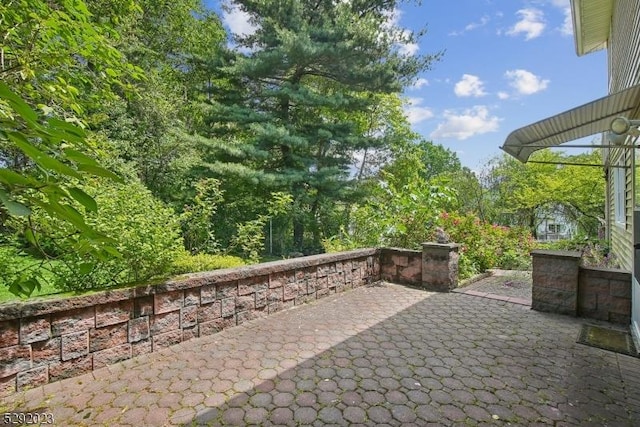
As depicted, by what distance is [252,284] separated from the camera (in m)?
3.92

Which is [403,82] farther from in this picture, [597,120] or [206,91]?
[597,120]

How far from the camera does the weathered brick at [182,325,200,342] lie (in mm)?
3307

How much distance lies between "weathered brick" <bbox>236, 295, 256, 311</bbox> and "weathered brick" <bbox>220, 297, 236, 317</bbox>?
52mm

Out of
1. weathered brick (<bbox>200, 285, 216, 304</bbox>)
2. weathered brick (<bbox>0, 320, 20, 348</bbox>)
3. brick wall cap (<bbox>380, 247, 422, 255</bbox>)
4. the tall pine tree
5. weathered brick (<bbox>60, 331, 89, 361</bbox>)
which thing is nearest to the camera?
A: weathered brick (<bbox>0, 320, 20, 348</bbox>)

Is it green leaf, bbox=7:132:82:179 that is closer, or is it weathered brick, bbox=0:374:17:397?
green leaf, bbox=7:132:82:179

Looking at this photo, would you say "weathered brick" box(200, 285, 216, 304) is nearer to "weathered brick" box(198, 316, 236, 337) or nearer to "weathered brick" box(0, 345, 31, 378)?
"weathered brick" box(198, 316, 236, 337)

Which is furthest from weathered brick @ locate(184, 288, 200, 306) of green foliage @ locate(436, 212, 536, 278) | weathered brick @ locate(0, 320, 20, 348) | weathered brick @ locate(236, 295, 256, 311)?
green foliage @ locate(436, 212, 536, 278)

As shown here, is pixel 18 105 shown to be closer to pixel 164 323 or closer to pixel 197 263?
pixel 164 323

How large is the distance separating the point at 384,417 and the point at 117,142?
11002 mm

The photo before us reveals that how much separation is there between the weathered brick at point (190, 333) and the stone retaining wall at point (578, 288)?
4.16 m

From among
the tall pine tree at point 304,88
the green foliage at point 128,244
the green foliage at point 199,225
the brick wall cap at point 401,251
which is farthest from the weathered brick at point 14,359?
the tall pine tree at point 304,88

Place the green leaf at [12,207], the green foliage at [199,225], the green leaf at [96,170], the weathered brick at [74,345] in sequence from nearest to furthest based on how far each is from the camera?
the green leaf at [12,207], the green leaf at [96,170], the weathered brick at [74,345], the green foliage at [199,225]

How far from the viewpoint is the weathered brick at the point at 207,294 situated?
3434mm

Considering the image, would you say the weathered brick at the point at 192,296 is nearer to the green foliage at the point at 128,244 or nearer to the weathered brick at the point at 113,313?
the green foliage at the point at 128,244
